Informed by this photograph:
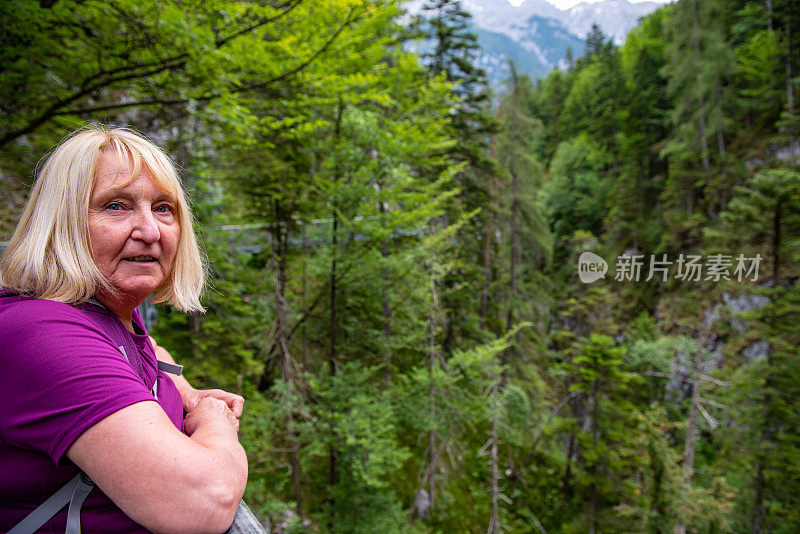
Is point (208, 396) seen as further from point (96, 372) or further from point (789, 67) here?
point (789, 67)

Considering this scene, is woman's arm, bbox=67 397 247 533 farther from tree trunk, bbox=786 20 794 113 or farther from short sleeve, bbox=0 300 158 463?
tree trunk, bbox=786 20 794 113

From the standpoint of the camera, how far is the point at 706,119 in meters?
18.4

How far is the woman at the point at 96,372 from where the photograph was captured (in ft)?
2.25

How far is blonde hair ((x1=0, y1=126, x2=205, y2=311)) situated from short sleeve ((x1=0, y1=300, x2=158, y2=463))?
136 mm

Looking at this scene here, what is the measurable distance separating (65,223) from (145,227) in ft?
0.53

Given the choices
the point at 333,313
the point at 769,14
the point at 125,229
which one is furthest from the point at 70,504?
the point at 769,14

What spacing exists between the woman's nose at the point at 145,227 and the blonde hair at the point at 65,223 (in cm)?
10

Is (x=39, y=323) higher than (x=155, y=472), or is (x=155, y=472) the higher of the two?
(x=39, y=323)

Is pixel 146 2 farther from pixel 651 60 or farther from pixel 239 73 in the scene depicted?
pixel 651 60

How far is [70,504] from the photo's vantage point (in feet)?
2.36

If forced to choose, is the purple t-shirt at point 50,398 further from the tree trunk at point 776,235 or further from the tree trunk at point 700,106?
the tree trunk at point 700,106

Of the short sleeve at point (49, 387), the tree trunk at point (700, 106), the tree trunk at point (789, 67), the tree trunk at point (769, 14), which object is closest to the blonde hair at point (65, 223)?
the short sleeve at point (49, 387)

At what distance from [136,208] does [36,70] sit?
8.10 feet

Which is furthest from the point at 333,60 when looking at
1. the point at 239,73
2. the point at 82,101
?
the point at 82,101
